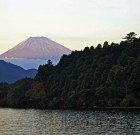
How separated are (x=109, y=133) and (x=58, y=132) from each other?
14.1 metres

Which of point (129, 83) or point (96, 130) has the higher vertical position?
point (129, 83)

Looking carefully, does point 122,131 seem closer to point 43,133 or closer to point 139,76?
point 43,133

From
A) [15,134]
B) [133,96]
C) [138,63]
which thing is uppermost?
[138,63]

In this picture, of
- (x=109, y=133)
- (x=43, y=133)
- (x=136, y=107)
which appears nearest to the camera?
(x=109, y=133)

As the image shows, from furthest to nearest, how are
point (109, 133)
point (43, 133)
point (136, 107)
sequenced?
point (136, 107) < point (43, 133) < point (109, 133)

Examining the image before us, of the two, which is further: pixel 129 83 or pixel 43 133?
pixel 129 83

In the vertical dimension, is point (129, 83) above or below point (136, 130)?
above

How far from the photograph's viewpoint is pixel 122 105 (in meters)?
196

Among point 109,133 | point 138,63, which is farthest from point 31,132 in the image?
point 138,63

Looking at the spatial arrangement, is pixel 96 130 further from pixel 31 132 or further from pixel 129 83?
pixel 129 83

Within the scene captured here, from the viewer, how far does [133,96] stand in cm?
19512

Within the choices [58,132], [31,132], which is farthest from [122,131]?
[31,132]

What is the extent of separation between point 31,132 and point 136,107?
3676 inches

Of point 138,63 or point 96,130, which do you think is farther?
point 138,63
